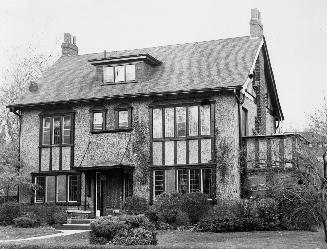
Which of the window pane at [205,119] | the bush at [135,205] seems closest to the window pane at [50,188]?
the bush at [135,205]

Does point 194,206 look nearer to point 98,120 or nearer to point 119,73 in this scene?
point 98,120

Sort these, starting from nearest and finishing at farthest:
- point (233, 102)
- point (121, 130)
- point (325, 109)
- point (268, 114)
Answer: point (325, 109) → point (233, 102) → point (121, 130) → point (268, 114)

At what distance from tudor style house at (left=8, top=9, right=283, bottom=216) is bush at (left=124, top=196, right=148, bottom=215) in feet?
2.84

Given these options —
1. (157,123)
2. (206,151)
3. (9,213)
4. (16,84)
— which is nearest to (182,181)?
(206,151)

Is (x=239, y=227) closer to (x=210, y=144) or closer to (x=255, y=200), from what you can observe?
(x=255, y=200)

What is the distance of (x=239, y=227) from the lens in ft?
81.6

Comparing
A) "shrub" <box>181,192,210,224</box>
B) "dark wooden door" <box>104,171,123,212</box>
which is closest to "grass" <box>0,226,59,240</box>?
"dark wooden door" <box>104,171,123,212</box>

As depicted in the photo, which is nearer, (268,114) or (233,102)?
(233,102)

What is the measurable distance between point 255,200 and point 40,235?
30.7 feet

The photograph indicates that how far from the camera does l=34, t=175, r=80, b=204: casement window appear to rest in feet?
106

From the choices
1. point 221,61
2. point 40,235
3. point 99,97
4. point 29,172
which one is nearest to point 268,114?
point 221,61

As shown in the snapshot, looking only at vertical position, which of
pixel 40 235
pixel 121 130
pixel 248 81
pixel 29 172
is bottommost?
pixel 40 235

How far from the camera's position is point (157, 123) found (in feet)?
101

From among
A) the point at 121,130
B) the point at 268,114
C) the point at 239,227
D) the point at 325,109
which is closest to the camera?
the point at 239,227
